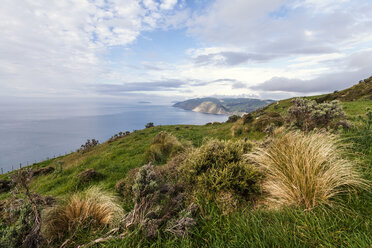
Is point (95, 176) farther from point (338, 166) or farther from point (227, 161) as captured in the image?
point (338, 166)

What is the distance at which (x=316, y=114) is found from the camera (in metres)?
6.90

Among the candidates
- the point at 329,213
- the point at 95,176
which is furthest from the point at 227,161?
the point at 95,176

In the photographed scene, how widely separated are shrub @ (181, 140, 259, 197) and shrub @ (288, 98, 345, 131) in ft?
16.0

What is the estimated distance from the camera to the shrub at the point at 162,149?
32.8 ft

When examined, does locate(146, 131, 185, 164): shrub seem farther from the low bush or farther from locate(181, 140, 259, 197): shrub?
locate(181, 140, 259, 197): shrub

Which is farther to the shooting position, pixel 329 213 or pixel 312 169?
pixel 312 169

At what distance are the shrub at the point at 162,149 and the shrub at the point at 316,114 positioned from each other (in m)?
6.68

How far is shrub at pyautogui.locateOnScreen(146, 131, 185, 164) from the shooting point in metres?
9.99

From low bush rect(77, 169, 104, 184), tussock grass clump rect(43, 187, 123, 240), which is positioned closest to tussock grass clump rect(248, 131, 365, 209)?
tussock grass clump rect(43, 187, 123, 240)

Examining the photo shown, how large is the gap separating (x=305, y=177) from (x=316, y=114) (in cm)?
515

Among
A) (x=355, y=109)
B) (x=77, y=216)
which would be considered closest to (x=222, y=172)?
(x=77, y=216)

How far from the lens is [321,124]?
7.32 metres

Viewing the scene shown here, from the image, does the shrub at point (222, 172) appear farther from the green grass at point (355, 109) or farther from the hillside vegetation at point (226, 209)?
the green grass at point (355, 109)

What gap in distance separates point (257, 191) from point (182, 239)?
7.09ft
